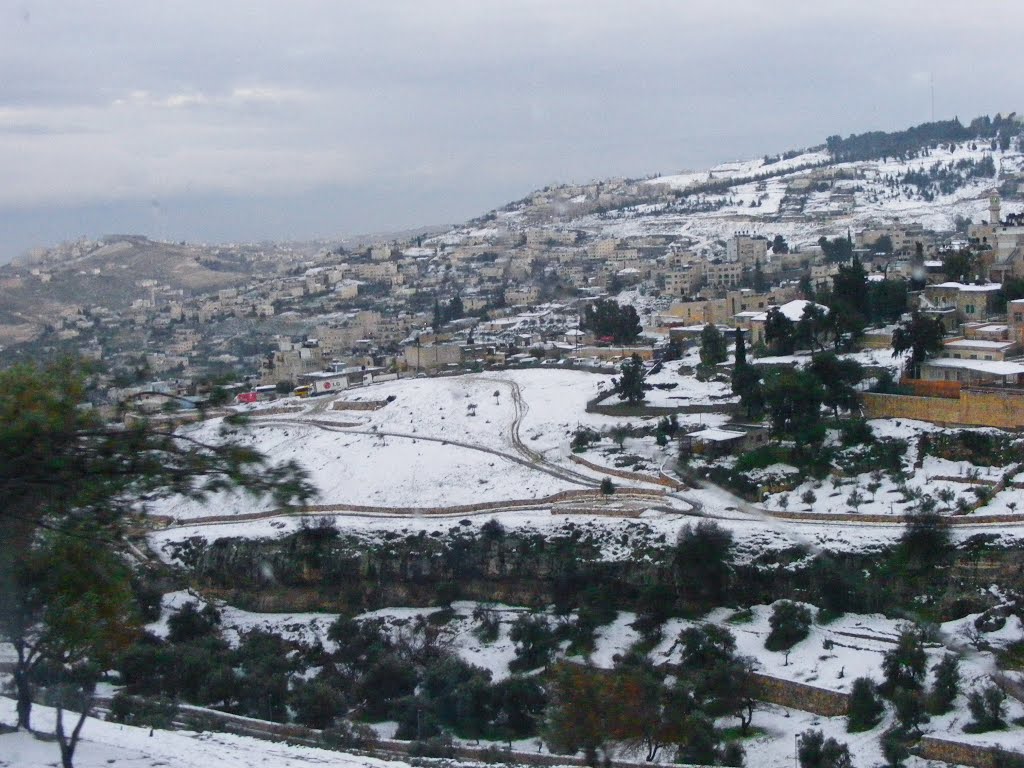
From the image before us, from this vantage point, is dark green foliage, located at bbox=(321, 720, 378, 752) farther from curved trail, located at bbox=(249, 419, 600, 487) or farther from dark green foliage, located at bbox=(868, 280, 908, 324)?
dark green foliage, located at bbox=(868, 280, 908, 324)

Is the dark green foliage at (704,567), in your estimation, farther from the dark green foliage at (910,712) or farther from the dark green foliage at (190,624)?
the dark green foliage at (190,624)

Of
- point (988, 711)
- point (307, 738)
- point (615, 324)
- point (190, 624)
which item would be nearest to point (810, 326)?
point (615, 324)

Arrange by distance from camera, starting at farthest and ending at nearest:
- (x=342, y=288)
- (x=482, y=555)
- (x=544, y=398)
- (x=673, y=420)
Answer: (x=342, y=288)
(x=544, y=398)
(x=673, y=420)
(x=482, y=555)

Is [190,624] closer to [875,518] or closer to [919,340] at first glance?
[875,518]

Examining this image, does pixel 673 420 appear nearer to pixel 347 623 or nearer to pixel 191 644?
pixel 347 623

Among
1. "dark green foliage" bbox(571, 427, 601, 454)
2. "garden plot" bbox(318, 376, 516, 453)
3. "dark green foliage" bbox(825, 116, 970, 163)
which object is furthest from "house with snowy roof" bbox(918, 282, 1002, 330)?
"dark green foliage" bbox(825, 116, 970, 163)

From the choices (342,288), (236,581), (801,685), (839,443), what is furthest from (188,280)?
(801,685)

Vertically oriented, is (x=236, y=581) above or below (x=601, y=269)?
below
